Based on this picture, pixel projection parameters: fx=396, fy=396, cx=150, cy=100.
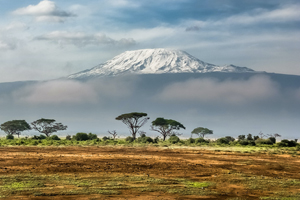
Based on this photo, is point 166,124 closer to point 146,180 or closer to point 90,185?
point 146,180

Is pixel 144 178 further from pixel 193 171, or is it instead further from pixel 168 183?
pixel 193 171

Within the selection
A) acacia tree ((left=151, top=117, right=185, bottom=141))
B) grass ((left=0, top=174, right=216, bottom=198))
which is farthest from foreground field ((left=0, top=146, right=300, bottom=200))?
acacia tree ((left=151, top=117, right=185, bottom=141))

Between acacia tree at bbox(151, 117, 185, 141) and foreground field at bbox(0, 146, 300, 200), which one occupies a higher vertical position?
acacia tree at bbox(151, 117, 185, 141)

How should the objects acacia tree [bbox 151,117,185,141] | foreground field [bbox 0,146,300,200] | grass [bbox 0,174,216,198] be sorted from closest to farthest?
foreground field [bbox 0,146,300,200] < grass [bbox 0,174,216,198] < acacia tree [bbox 151,117,185,141]

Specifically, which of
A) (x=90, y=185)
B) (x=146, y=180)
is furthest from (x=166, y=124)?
(x=90, y=185)

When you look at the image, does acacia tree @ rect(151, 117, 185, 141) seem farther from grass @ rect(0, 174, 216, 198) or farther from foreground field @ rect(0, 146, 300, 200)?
grass @ rect(0, 174, 216, 198)

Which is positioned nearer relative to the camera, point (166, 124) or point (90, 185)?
point (90, 185)

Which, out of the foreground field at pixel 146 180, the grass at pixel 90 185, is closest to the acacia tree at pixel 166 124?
the foreground field at pixel 146 180

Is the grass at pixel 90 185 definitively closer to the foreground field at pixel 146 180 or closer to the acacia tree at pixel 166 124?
the foreground field at pixel 146 180

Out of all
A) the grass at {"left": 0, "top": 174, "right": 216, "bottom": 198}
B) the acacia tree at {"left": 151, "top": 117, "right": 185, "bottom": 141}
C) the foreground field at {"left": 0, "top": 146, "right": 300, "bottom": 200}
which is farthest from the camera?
the acacia tree at {"left": 151, "top": 117, "right": 185, "bottom": 141}

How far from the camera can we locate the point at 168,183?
68.4 feet

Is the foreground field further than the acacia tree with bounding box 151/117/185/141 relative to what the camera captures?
No

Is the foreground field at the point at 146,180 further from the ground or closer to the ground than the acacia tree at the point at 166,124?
closer to the ground

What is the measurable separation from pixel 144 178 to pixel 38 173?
20.9ft
